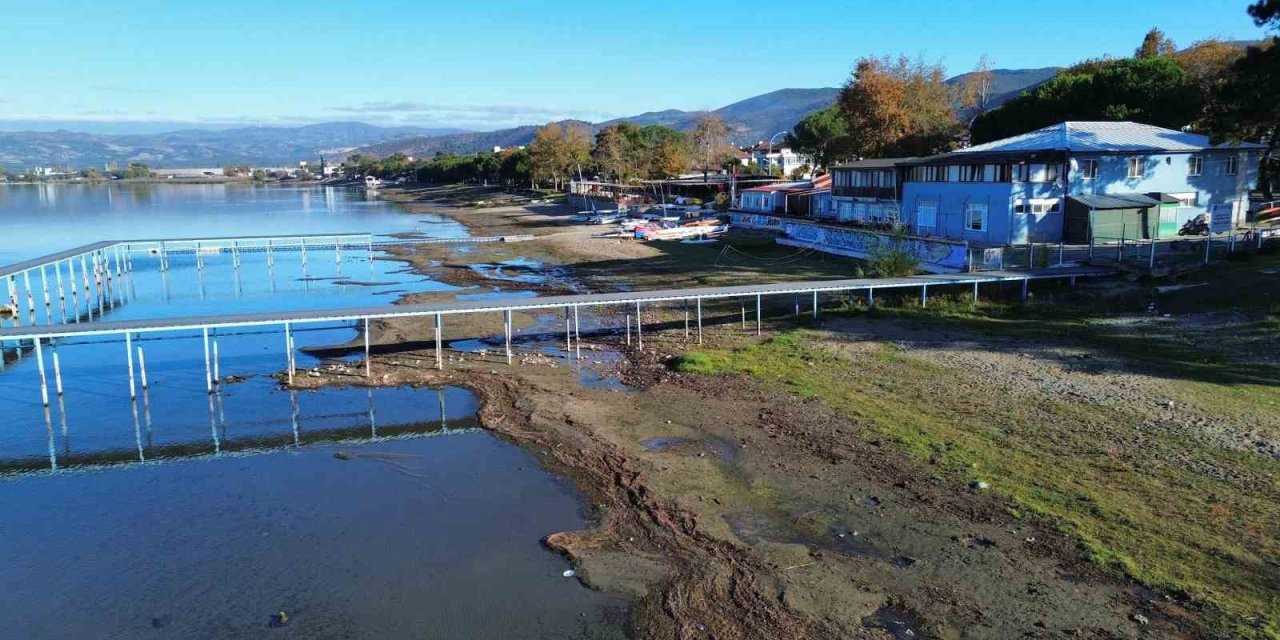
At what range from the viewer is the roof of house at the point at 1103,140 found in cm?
3962

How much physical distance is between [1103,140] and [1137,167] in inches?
76.5

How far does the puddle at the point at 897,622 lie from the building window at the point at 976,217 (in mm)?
33061

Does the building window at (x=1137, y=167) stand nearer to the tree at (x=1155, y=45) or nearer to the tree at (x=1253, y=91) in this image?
the tree at (x=1253, y=91)

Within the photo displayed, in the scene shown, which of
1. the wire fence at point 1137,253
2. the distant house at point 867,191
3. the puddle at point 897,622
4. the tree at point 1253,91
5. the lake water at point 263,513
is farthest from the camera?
the distant house at point 867,191

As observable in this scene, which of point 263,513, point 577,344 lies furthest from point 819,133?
point 263,513

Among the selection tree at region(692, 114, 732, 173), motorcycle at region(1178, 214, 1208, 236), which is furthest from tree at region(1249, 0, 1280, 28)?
tree at region(692, 114, 732, 173)

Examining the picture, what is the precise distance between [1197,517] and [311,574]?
14002 millimetres

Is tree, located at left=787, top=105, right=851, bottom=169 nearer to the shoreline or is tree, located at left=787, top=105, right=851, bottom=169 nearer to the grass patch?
the grass patch

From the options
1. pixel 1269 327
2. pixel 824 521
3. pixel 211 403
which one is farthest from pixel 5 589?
pixel 1269 327

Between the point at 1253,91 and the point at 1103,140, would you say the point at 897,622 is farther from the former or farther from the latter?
the point at 1103,140

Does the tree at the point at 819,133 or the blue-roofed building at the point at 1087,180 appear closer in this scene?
the blue-roofed building at the point at 1087,180

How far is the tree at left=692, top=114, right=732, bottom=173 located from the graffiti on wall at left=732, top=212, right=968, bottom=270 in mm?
64212

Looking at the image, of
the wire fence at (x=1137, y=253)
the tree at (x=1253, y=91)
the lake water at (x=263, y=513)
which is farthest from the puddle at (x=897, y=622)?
the tree at (x=1253, y=91)

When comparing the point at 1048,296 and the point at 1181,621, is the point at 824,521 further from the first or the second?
the point at 1048,296
